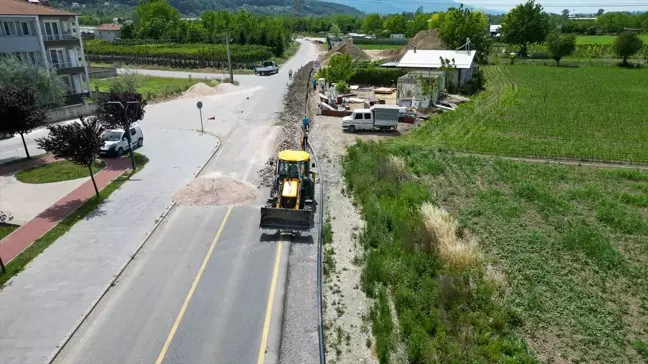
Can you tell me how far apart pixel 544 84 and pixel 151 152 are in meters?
42.5

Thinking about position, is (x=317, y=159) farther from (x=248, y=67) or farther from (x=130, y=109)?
(x=248, y=67)

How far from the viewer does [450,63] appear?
4725 cm

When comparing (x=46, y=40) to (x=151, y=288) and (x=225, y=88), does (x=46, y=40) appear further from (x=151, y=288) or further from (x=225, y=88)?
(x=151, y=288)

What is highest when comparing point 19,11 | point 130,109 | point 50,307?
point 19,11

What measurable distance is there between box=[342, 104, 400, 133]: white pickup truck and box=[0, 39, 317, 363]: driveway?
450 inches

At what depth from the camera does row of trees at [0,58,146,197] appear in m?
19.7

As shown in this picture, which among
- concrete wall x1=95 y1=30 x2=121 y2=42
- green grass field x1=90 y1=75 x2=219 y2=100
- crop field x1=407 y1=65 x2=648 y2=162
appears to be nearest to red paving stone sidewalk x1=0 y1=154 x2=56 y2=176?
green grass field x1=90 y1=75 x2=219 y2=100

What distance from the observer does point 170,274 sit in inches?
579

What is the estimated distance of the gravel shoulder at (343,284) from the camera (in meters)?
11.4

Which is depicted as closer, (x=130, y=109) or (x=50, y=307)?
(x=50, y=307)

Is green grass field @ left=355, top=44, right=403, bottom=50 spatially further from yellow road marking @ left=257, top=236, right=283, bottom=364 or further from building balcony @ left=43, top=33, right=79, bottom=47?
yellow road marking @ left=257, top=236, right=283, bottom=364

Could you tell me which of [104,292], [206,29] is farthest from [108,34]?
[104,292]

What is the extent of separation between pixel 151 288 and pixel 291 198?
232 inches

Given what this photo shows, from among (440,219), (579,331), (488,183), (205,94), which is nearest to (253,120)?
(205,94)
